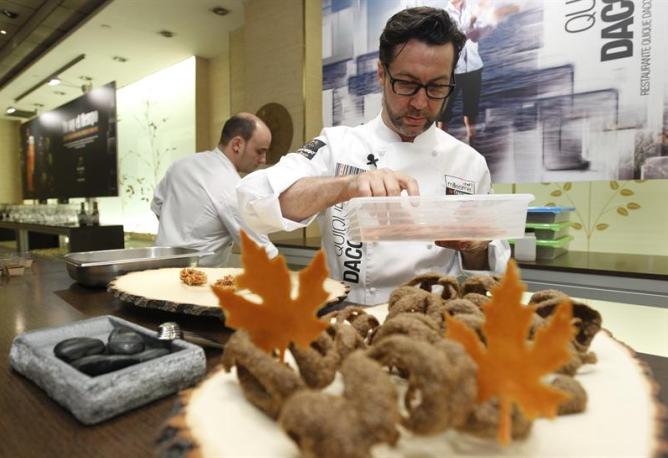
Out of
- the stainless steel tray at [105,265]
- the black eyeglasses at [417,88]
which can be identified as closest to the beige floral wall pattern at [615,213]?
the black eyeglasses at [417,88]

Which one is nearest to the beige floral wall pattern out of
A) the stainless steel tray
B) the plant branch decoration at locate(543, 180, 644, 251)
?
the plant branch decoration at locate(543, 180, 644, 251)

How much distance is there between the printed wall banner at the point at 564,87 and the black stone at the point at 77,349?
7.49ft

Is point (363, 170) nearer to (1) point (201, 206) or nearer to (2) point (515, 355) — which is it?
(2) point (515, 355)

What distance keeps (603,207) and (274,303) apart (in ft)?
7.82

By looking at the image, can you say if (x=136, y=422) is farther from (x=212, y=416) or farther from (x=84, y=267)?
(x=84, y=267)

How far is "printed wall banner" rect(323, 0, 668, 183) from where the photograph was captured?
200 cm

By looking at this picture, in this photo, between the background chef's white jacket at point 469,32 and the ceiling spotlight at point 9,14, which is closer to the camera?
the background chef's white jacket at point 469,32

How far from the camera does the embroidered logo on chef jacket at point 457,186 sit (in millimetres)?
1683

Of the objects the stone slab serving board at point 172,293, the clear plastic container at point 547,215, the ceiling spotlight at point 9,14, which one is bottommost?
the stone slab serving board at point 172,293

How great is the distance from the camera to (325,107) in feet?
10.5

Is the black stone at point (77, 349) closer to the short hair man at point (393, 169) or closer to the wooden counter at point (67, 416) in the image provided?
the wooden counter at point (67, 416)

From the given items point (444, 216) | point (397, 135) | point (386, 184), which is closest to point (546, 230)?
point (397, 135)

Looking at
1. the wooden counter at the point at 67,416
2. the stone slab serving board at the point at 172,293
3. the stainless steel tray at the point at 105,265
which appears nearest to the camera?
the wooden counter at the point at 67,416

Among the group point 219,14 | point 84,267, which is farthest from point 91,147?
point 84,267
